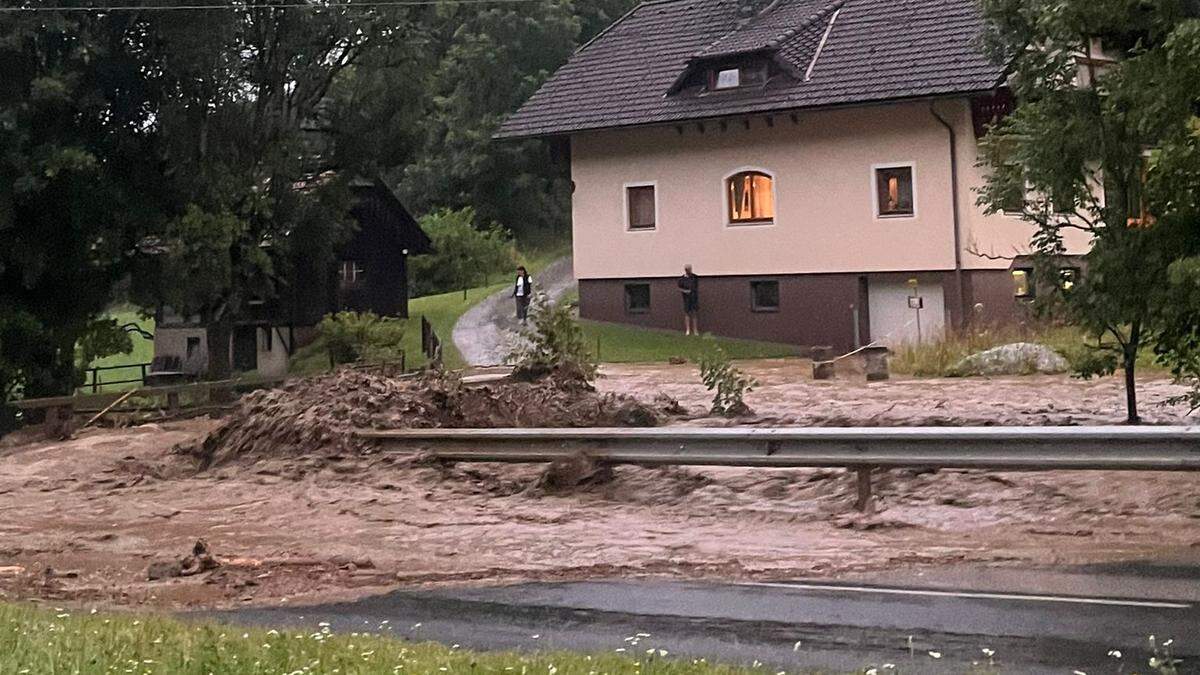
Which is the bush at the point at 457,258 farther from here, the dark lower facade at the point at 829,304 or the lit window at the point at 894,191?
the lit window at the point at 894,191

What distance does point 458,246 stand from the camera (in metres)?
70.1

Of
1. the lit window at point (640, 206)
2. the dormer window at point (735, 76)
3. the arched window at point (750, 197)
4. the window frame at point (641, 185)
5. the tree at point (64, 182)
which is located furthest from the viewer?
the lit window at point (640, 206)

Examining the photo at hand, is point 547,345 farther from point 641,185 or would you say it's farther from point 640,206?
point 640,206

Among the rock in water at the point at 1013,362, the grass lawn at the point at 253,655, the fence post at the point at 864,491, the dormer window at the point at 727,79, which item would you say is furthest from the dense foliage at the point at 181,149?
the grass lawn at the point at 253,655

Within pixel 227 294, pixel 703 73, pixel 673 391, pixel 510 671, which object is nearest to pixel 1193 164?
pixel 510 671

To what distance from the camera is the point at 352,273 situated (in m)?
56.5

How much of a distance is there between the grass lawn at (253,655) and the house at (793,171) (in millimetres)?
28424

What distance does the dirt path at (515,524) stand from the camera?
508 inches

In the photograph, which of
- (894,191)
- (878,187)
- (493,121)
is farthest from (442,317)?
(493,121)

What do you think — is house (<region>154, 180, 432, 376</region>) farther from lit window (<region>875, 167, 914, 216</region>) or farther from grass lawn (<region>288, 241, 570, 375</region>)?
lit window (<region>875, 167, 914, 216</region>)

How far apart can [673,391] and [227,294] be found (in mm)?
14431

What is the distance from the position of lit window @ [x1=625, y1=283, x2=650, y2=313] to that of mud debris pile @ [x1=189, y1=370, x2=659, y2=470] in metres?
24.6

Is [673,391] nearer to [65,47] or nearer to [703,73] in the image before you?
[65,47]

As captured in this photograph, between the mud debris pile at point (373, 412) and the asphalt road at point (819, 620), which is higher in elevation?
the mud debris pile at point (373, 412)
